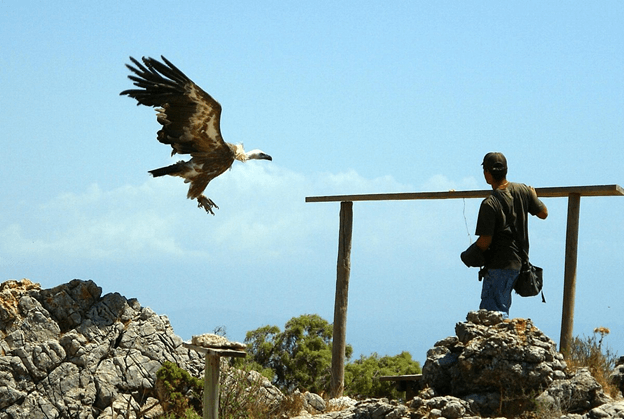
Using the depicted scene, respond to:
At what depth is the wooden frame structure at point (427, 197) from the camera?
866 centimetres

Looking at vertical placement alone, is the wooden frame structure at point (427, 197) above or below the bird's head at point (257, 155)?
below

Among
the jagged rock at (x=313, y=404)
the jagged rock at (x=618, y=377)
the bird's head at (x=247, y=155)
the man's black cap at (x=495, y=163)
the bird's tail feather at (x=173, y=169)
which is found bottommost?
the jagged rock at (x=313, y=404)

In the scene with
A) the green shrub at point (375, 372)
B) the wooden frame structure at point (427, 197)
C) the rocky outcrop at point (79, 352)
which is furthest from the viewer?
the green shrub at point (375, 372)

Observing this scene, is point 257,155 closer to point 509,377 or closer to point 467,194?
point 467,194

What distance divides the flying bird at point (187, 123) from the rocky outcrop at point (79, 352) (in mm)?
1950

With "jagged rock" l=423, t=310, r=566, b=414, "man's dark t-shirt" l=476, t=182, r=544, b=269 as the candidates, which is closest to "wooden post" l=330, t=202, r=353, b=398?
"jagged rock" l=423, t=310, r=566, b=414

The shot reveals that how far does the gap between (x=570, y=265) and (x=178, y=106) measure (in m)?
5.46

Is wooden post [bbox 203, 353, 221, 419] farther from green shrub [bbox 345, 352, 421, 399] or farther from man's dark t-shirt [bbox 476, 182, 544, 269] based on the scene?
green shrub [bbox 345, 352, 421, 399]

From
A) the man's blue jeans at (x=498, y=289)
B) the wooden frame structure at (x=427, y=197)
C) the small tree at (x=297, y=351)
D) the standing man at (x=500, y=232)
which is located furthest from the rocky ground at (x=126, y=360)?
the small tree at (x=297, y=351)

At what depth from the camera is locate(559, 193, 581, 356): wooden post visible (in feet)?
28.5

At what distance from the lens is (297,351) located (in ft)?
48.4

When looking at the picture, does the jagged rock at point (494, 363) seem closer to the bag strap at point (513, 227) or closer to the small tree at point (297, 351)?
the bag strap at point (513, 227)

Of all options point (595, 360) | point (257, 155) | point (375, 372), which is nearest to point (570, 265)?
point (595, 360)

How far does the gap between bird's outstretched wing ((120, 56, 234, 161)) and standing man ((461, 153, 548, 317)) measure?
4.40 metres
